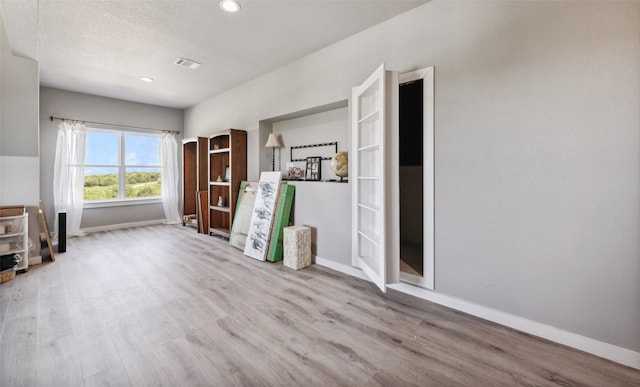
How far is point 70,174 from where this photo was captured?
4898 mm

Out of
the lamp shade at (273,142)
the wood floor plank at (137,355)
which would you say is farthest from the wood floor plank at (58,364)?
the lamp shade at (273,142)

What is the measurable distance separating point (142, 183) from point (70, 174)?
3.90 feet

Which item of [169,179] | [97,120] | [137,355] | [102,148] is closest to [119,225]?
[169,179]

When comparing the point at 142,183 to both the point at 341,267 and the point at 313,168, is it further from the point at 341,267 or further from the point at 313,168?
the point at 341,267

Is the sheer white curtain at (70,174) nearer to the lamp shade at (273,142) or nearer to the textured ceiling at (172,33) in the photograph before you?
the textured ceiling at (172,33)

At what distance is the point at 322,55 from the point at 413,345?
3.09 metres

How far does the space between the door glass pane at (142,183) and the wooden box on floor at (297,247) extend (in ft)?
13.7

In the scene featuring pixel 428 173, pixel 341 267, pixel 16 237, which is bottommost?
pixel 341 267

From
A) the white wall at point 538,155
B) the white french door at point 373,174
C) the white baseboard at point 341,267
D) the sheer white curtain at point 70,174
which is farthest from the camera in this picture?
the sheer white curtain at point 70,174

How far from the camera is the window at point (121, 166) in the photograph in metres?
5.31

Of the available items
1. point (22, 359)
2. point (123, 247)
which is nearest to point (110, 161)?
point (123, 247)

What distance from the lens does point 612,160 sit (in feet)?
5.47

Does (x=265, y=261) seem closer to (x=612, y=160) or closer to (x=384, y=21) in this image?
(x=384, y=21)

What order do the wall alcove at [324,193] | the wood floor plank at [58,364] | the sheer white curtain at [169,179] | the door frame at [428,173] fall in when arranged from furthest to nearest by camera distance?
1. the sheer white curtain at [169,179]
2. the wall alcove at [324,193]
3. the door frame at [428,173]
4. the wood floor plank at [58,364]
